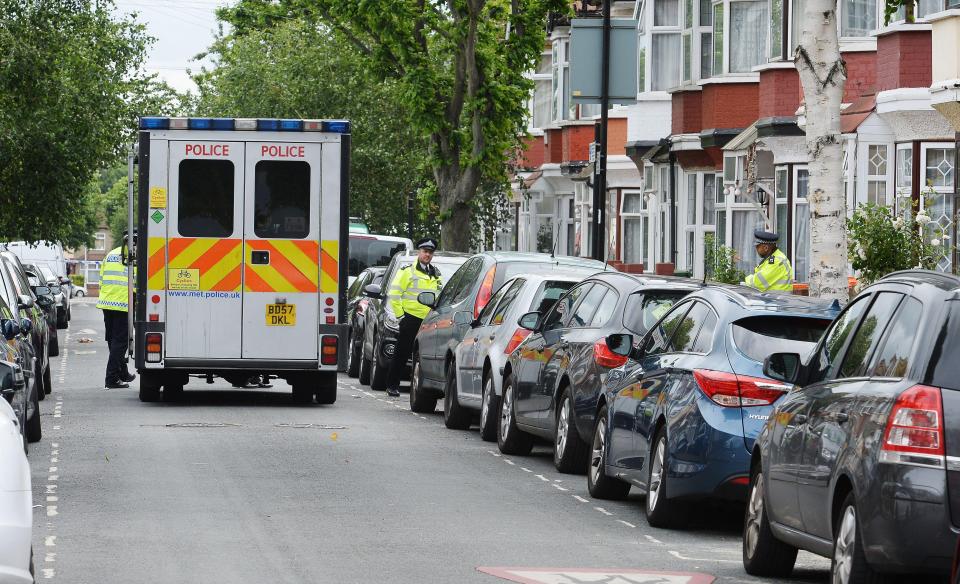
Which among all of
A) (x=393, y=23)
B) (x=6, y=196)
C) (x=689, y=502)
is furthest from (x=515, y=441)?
(x=6, y=196)

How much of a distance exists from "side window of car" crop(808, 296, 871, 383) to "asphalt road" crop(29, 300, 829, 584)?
1212 mm

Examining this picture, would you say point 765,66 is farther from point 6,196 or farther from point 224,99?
point 224,99

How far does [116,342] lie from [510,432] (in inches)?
374

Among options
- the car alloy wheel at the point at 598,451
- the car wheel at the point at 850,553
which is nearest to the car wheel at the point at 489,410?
the car alloy wheel at the point at 598,451

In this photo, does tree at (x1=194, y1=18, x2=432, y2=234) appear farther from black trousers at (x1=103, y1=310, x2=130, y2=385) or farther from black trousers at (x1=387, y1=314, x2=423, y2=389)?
black trousers at (x1=387, y1=314, x2=423, y2=389)

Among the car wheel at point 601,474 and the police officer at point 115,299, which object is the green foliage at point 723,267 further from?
the car wheel at point 601,474

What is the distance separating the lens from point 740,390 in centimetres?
1077

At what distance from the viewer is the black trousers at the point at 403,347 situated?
72.9ft

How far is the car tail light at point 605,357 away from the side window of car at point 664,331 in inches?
34.4

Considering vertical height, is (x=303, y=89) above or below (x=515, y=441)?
above

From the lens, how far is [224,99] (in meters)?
64.1

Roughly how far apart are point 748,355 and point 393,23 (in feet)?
93.6

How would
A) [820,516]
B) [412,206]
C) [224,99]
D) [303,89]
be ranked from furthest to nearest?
1. [224,99]
2. [303,89]
3. [412,206]
4. [820,516]

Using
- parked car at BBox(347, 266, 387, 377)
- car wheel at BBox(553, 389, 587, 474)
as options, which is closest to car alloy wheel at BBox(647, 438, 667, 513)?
car wheel at BBox(553, 389, 587, 474)
